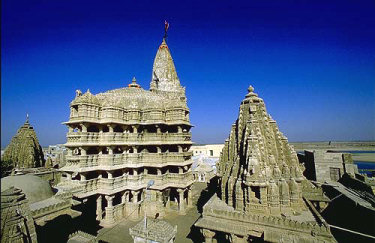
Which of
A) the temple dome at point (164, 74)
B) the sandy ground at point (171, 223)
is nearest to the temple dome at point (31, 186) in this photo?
the sandy ground at point (171, 223)

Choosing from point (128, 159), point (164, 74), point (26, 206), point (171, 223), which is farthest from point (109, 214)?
point (164, 74)

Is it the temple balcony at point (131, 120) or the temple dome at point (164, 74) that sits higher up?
the temple dome at point (164, 74)

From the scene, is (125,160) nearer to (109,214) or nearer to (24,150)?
(109,214)

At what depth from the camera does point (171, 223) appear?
18.6 meters

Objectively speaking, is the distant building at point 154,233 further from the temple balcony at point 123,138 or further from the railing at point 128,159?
the temple balcony at point 123,138

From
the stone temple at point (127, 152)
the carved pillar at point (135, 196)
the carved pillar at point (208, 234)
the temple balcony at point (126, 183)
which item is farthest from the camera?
the carved pillar at point (135, 196)

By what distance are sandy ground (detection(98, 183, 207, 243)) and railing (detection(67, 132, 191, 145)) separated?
7.86 metres

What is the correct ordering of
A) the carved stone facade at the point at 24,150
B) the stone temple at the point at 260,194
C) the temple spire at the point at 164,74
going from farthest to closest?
the temple spire at the point at 164,74
the carved stone facade at the point at 24,150
the stone temple at the point at 260,194

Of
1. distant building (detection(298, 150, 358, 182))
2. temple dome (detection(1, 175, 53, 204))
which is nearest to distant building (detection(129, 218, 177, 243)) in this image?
temple dome (detection(1, 175, 53, 204))

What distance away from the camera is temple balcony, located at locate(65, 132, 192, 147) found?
17.8 m

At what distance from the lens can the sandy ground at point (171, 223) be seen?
15.7 meters

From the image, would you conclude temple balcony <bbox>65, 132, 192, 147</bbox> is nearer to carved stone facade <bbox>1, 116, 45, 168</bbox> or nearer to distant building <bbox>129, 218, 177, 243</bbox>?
distant building <bbox>129, 218, 177, 243</bbox>

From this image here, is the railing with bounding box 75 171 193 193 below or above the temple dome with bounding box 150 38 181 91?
below

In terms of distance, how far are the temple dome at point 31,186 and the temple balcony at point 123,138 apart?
4.30 m
